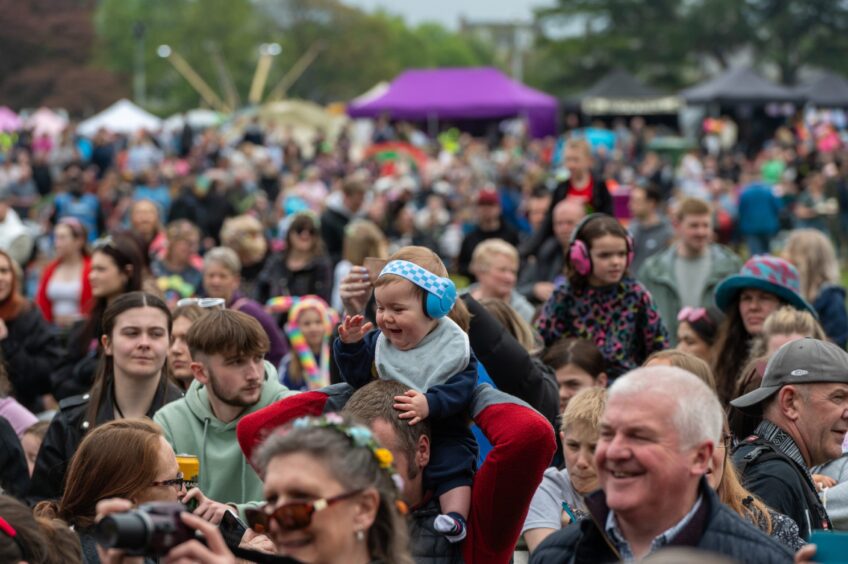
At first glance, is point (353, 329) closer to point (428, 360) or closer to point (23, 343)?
point (428, 360)

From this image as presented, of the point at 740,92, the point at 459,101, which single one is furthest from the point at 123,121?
the point at 740,92

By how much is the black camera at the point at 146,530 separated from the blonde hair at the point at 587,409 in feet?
8.06

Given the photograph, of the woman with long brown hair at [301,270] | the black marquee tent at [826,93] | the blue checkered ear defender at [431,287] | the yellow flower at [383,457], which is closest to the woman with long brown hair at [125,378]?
the blue checkered ear defender at [431,287]

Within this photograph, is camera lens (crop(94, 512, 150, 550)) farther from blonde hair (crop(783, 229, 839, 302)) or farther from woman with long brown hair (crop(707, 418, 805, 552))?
blonde hair (crop(783, 229, 839, 302))

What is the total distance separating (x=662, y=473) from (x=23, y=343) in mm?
6552

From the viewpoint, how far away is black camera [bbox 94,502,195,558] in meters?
3.10

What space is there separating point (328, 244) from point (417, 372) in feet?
31.4

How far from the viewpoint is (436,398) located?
4746 millimetres

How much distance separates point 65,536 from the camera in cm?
428

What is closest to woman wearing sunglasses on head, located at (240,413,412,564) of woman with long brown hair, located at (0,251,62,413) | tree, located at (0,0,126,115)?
woman with long brown hair, located at (0,251,62,413)

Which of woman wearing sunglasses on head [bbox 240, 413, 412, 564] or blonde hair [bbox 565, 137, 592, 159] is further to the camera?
blonde hair [bbox 565, 137, 592, 159]

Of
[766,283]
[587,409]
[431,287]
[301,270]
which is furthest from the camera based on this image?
[301,270]

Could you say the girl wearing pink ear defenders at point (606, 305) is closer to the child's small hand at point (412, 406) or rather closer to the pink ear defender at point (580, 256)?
the pink ear defender at point (580, 256)

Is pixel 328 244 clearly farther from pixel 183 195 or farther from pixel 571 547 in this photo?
pixel 571 547
